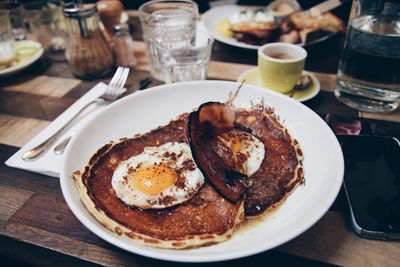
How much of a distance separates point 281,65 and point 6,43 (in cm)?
200

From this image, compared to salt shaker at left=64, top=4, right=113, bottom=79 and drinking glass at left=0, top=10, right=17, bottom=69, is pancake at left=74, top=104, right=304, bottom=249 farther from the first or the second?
drinking glass at left=0, top=10, right=17, bottom=69

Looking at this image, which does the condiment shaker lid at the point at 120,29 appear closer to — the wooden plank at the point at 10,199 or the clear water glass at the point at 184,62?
the clear water glass at the point at 184,62

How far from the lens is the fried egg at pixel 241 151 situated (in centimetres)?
126

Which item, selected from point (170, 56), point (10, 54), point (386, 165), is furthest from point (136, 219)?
point (10, 54)

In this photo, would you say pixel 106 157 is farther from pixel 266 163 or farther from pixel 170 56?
pixel 170 56

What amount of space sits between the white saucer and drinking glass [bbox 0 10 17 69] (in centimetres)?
170

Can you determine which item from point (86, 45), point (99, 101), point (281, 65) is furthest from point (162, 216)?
point (86, 45)

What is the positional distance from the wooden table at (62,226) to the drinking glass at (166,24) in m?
0.44

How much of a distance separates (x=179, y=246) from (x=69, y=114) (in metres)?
1.16

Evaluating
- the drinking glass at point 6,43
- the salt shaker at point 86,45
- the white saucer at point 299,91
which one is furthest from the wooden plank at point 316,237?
the drinking glass at point 6,43

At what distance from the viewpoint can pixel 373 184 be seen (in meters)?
1.17

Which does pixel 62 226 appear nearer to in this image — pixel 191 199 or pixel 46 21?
pixel 191 199

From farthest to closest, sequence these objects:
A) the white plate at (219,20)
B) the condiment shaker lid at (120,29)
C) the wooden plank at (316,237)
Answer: the white plate at (219,20) → the condiment shaker lid at (120,29) → the wooden plank at (316,237)

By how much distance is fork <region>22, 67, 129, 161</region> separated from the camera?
4.80 feet
